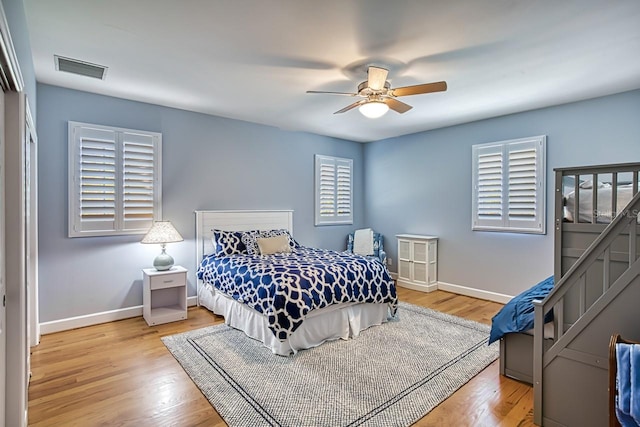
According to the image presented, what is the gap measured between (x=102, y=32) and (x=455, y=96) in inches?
134

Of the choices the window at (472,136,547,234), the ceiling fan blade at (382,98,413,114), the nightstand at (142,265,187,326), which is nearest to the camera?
the ceiling fan blade at (382,98,413,114)

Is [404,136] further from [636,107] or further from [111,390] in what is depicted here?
[111,390]

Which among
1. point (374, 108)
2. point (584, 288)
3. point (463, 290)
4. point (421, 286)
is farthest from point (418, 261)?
point (584, 288)

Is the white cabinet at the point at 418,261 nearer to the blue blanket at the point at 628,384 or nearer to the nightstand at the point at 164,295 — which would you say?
the nightstand at the point at 164,295

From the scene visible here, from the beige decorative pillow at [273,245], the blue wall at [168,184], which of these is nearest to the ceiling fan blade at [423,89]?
the beige decorative pillow at [273,245]

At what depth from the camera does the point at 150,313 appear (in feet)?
12.3

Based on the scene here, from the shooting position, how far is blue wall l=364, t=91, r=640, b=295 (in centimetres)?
377

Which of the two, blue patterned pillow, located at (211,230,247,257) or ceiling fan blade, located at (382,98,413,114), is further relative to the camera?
blue patterned pillow, located at (211,230,247,257)

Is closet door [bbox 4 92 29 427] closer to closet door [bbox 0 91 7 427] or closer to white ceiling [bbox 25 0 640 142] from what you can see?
closet door [bbox 0 91 7 427]

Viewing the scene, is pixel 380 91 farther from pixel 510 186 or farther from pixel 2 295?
pixel 2 295

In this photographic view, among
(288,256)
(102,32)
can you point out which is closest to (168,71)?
(102,32)

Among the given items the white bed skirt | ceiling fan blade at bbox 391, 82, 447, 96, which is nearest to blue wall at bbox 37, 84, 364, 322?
the white bed skirt

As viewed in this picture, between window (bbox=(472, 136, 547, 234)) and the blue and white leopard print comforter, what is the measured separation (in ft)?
6.76

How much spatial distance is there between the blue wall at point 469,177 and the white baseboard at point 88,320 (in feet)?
13.8
